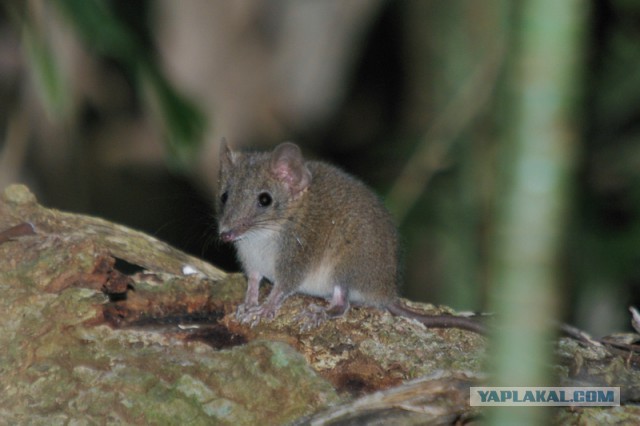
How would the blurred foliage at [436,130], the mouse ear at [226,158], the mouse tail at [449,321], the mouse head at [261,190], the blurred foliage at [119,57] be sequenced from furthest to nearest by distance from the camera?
the mouse ear at [226,158]
the mouse head at [261,190]
the blurred foliage at [436,130]
the blurred foliage at [119,57]
the mouse tail at [449,321]

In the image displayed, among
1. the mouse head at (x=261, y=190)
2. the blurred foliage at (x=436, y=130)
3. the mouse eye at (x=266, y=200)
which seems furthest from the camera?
the mouse eye at (x=266, y=200)

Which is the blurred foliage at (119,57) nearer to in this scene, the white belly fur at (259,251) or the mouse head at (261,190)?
the mouse head at (261,190)

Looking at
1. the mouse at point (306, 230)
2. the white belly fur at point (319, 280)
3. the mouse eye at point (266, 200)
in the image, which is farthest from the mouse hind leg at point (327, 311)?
the mouse eye at point (266, 200)

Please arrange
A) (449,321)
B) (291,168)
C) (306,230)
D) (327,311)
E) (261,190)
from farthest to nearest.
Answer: (261,190) → (291,168) → (306,230) → (327,311) → (449,321)

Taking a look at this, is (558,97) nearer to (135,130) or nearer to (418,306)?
(418,306)

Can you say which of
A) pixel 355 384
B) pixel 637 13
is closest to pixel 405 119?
pixel 637 13

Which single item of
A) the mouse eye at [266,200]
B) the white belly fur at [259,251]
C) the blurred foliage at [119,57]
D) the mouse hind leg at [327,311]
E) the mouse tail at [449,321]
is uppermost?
the blurred foliage at [119,57]

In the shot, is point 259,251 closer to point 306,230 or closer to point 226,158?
point 306,230

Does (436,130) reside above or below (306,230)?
above

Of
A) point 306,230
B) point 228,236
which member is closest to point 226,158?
point 228,236
